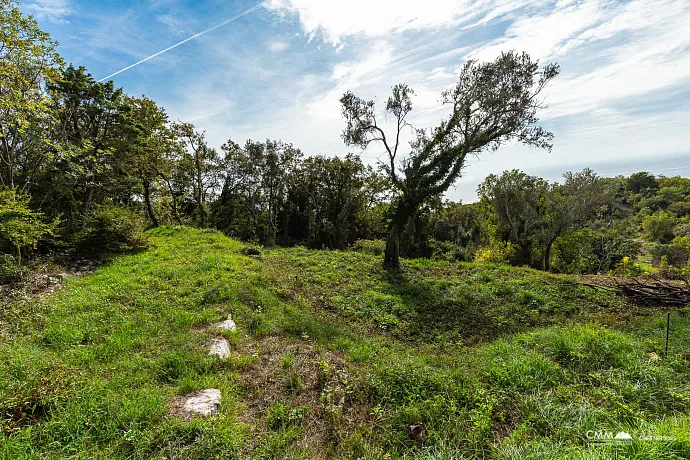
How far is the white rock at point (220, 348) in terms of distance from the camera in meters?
5.23

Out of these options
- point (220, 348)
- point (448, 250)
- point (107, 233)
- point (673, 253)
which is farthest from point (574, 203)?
point (107, 233)

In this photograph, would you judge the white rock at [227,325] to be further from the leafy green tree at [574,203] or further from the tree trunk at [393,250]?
the leafy green tree at [574,203]

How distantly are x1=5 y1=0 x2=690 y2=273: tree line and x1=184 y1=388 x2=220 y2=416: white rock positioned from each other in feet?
27.2

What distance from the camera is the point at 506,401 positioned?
13.8 feet

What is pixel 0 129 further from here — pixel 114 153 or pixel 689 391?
pixel 689 391

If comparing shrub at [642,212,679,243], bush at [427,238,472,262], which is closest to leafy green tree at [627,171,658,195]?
shrub at [642,212,679,243]

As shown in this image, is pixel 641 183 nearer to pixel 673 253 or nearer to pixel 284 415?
pixel 673 253

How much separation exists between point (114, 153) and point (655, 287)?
23.7m

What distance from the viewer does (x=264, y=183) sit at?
91.1ft

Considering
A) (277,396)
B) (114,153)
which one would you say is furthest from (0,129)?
(277,396)

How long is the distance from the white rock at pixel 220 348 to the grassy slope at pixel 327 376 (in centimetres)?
16

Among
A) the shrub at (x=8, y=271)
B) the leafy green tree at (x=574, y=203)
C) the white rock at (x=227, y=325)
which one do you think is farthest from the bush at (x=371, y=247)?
the shrub at (x=8, y=271)

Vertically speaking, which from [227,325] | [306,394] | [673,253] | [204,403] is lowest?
[673,253]

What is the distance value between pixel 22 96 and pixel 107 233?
6433mm
